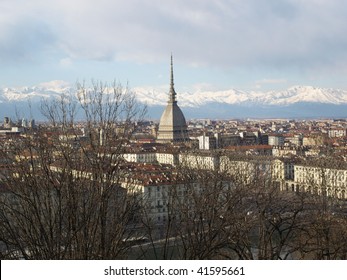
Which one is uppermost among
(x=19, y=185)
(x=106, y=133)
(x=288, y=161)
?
(x=106, y=133)

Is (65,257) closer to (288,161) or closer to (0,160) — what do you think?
(0,160)

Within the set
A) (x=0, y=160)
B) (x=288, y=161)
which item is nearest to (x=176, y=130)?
(x=288, y=161)

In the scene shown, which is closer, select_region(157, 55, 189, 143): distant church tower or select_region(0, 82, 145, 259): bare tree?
select_region(0, 82, 145, 259): bare tree

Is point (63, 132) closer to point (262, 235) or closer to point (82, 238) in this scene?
point (82, 238)

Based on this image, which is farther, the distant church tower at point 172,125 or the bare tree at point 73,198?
the distant church tower at point 172,125

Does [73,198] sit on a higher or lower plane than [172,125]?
higher

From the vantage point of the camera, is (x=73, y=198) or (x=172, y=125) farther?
(x=172, y=125)

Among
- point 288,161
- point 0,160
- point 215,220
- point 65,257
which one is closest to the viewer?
point 65,257

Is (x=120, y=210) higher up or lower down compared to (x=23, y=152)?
lower down
